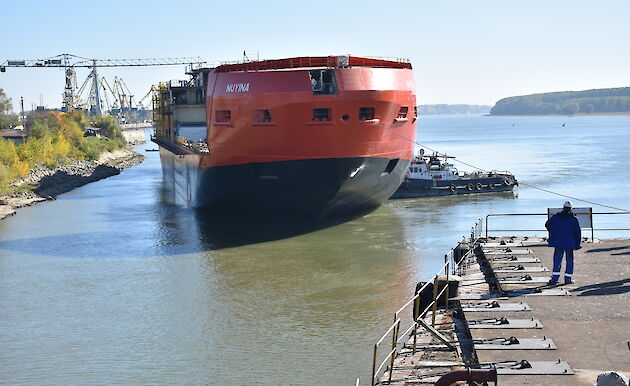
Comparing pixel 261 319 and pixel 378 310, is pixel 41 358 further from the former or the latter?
pixel 378 310

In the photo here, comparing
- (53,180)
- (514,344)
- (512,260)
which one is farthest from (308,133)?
(53,180)

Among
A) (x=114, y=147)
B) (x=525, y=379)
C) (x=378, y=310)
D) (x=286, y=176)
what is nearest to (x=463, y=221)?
(x=286, y=176)

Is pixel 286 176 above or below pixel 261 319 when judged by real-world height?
above

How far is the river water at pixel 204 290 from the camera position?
15008 millimetres

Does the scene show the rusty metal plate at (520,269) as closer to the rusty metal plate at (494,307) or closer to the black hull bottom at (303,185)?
the rusty metal plate at (494,307)

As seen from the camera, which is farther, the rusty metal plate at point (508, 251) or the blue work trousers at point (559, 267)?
the rusty metal plate at point (508, 251)

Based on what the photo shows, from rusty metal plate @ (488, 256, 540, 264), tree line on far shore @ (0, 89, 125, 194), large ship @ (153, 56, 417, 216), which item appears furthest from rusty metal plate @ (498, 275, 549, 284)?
tree line on far shore @ (0, 89, 125, 194)

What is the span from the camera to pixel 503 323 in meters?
9.98

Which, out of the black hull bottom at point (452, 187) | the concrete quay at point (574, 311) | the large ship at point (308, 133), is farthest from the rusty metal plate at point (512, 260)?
the black hull bottom at point (452, 187)

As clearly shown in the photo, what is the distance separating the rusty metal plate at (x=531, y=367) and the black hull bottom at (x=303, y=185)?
59.6 feet

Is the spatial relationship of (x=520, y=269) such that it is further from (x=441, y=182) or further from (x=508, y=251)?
(x=441, y=182)

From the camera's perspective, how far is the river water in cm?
1501

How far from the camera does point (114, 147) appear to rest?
290 ft

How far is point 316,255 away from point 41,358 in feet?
38.7
